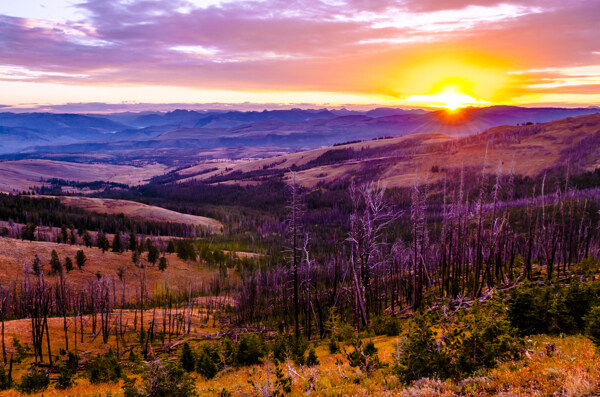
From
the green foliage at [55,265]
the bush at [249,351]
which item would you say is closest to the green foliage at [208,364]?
the bush at [249,351]

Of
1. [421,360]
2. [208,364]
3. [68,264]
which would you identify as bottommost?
[68,264]

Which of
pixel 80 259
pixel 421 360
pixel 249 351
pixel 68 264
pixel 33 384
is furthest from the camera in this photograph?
pixel 80 259

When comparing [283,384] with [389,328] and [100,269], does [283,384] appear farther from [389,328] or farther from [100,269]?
[100,269]

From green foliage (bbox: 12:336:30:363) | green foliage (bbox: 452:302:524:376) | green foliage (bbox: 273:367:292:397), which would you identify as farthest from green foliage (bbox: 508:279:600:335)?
green foliage (bbox: 12:336:30:363)

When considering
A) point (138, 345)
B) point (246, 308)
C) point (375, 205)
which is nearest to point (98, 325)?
point (138, 345)

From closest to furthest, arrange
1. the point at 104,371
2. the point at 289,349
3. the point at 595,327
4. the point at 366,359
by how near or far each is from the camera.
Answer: the point at 595,327 → the point at 366,359 → the point at 289,349 → the point at 104,371

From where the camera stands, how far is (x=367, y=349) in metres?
23.6

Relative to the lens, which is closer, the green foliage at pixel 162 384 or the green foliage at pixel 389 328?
the green foliage at pixel 162 384

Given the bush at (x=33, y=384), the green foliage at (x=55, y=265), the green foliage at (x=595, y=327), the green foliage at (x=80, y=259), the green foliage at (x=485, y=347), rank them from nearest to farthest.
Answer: the green foliage at (x=595, y=327), the green foliage at (x=485, y=347), the bush at (x=33, y=384), the green foliage at (x=55, y=265), the green foliage at (x=80, y=259)

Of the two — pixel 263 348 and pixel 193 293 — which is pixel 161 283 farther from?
pixel 263 348

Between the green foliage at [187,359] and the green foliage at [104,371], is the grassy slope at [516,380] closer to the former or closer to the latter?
the green foliage at [187,359]

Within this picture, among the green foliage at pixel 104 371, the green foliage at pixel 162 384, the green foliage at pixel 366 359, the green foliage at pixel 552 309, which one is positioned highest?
the green foliage at pixel 552 309

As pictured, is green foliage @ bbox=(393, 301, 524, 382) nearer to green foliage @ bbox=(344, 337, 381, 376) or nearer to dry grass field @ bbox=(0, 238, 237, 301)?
green foliage @ bbox=(344, 337, 381, 376)

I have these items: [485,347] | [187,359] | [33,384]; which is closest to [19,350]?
[33,384]
